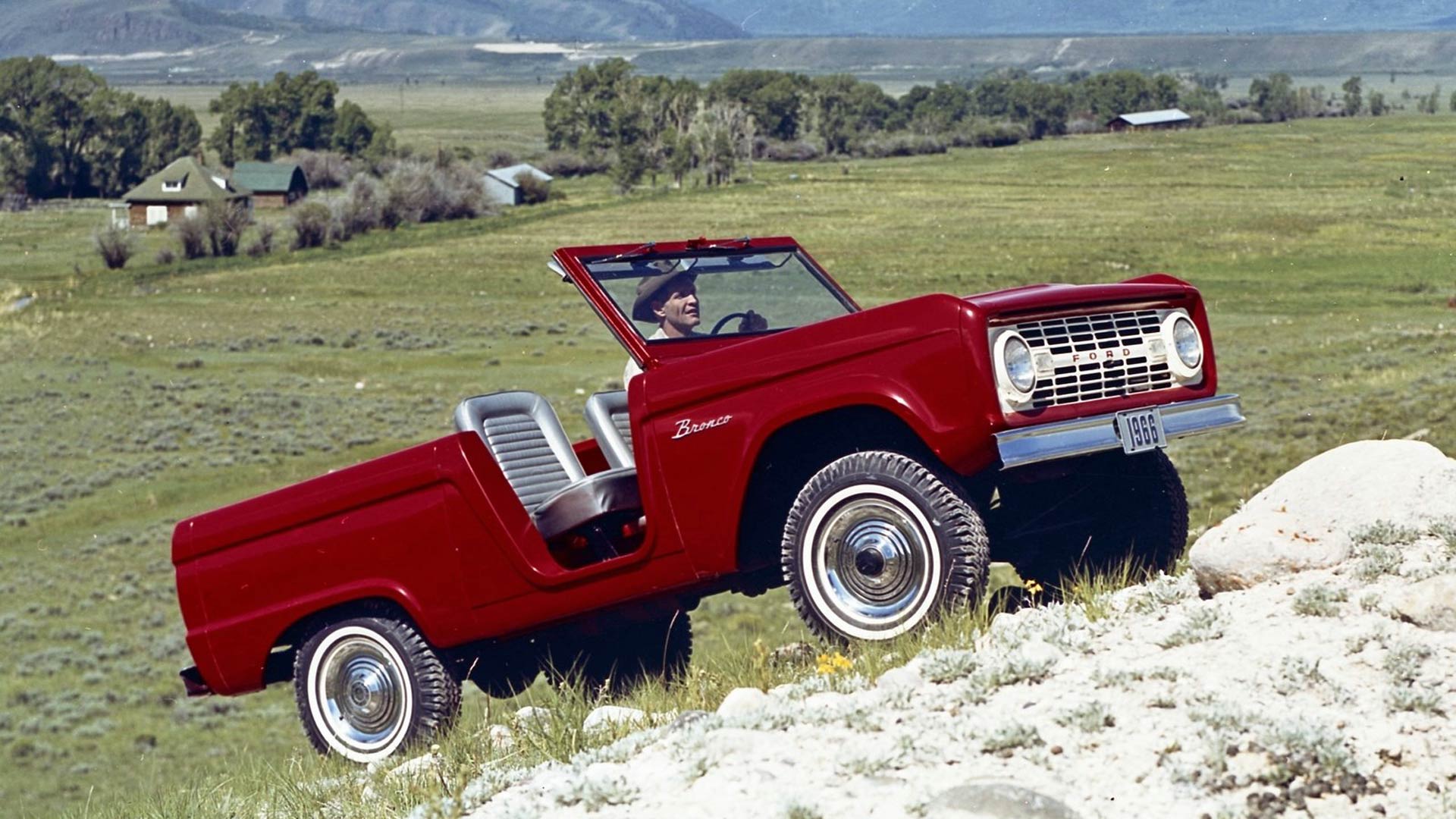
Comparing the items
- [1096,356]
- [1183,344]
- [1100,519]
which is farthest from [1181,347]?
[1100,519]

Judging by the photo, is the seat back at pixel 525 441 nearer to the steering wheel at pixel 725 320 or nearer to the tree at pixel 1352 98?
the steering wheel at pixel 725 320

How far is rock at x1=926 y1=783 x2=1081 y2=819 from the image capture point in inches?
188

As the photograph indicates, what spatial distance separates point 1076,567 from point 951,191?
10625cm

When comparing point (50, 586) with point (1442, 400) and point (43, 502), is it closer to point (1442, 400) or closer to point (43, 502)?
point (43, 502)

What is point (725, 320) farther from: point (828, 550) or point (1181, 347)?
point (1181, 347)

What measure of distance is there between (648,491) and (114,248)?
91.9 meters

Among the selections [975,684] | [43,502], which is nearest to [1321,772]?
[975,684]

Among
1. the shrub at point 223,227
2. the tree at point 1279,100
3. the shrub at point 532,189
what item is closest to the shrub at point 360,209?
the shrub at point 223,227

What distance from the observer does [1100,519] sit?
8242mm

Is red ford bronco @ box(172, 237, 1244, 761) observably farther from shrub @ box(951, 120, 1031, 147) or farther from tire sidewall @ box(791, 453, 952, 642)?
shrub @ box(951, 120, 1031, 147)

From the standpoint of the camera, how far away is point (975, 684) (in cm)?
590

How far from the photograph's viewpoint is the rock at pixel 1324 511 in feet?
22.5

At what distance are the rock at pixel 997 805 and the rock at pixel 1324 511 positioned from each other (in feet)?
7.80

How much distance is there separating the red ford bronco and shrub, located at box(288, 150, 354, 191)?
136m
